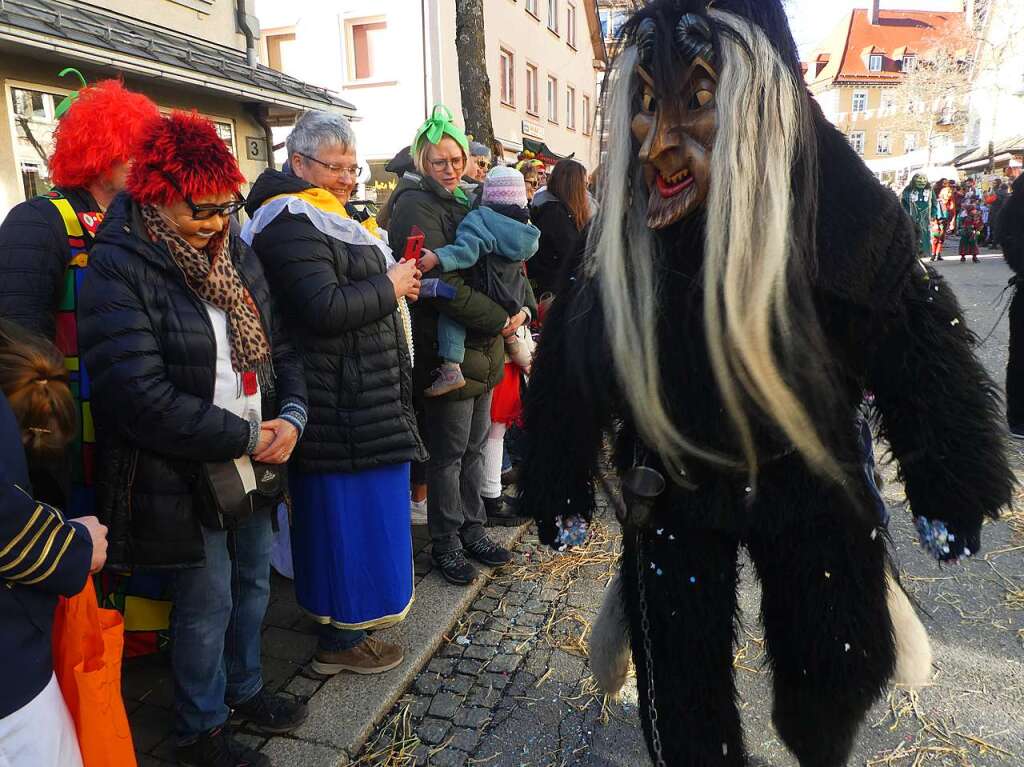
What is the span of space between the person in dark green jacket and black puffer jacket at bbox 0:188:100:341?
52.5 inches

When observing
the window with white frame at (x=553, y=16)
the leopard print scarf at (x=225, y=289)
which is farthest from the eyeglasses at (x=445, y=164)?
the window with white frame at (x=553, y=16)

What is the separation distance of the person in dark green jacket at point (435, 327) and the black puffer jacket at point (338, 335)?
2.13 ft

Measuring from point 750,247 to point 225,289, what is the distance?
1386 millimetres

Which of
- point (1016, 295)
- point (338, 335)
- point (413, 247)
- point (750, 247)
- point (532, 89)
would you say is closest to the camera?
point (750, 247)

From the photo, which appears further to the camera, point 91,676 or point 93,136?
point 93,136

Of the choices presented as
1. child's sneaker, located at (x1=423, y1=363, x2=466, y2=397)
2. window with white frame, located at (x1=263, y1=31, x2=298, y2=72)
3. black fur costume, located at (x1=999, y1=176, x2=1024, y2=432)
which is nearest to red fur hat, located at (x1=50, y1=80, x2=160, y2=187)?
child's sneaker, located at (x1=423, y1=363, x2=466, y2=397)

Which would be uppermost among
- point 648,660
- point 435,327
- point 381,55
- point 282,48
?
A: point 282,48

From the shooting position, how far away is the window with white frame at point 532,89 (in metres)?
22.2

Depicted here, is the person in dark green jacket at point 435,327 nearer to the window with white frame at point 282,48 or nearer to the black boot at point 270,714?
the black boot at point 270,714

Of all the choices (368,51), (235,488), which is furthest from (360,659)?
(368,51)

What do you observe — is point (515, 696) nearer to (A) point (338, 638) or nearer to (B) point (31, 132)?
(A) point (338, 638)

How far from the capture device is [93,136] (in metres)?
2.22

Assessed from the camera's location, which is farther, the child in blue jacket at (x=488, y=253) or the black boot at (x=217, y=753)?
the child in blue jacket at (x=488, y=253)

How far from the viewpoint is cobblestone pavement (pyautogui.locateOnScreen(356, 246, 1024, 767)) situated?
88.5 inches
